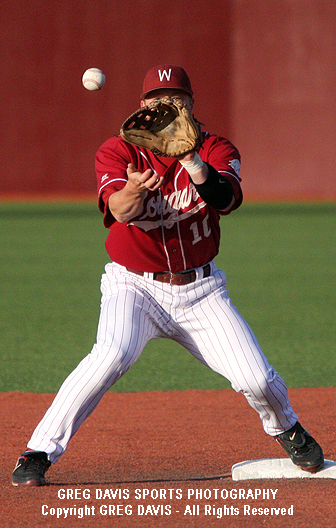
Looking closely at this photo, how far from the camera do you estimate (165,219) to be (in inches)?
123

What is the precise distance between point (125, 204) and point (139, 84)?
18473 mm

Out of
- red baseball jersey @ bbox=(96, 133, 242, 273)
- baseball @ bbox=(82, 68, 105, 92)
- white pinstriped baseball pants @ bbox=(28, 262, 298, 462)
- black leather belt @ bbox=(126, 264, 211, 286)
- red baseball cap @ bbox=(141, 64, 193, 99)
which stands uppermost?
baseball @ bbox=(82, 68, 105, 92)

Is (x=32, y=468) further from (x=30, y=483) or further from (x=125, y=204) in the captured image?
(x=125, y=204)

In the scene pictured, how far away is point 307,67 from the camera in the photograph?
20.1 metres

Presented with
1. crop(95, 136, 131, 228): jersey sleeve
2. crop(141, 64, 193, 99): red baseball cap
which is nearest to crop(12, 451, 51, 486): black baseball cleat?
crop(95, 136, 131, 228): jersey sleeve

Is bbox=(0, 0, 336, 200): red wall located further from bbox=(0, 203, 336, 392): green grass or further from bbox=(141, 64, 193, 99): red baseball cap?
bbox=(141, 64, 193, 99): red baseball cap

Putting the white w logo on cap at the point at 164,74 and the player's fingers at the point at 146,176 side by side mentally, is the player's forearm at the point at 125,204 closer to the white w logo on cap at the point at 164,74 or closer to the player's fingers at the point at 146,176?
the player's fingers at the point at 146,176

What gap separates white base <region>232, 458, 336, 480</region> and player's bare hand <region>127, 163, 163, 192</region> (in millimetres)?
1316

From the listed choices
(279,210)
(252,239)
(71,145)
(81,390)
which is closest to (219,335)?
(81,390)

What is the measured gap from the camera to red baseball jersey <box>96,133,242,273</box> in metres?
3.10

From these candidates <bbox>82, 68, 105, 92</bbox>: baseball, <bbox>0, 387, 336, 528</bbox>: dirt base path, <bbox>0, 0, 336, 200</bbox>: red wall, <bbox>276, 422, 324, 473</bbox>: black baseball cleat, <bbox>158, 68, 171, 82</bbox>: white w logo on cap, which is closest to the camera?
<bbox>0, 387, 336, 528</bbox>: dirt base path

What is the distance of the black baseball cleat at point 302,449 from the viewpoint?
3168 mm

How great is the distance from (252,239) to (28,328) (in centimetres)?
672

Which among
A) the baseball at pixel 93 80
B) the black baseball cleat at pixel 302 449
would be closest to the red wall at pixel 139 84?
the baseball at pixel 93 80
